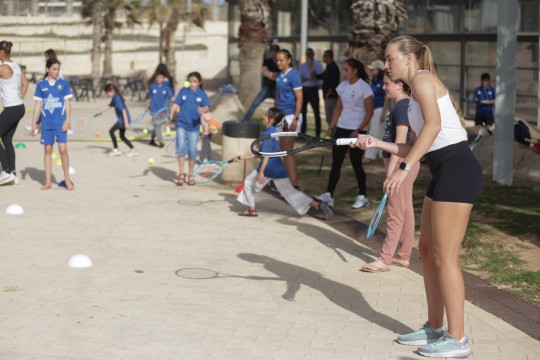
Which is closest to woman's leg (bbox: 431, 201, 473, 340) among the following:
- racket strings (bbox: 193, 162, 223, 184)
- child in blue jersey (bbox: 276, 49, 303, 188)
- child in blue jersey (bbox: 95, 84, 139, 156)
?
child in blue jersey (bbox: 276, 49, 303, 188)

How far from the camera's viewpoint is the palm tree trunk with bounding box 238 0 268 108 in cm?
2672

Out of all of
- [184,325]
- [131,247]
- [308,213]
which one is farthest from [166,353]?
[308,213]

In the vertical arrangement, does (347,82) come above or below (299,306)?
above

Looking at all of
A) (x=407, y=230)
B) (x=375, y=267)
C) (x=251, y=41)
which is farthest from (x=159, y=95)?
(x=375, y=267)

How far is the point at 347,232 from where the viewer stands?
1083 centimetres

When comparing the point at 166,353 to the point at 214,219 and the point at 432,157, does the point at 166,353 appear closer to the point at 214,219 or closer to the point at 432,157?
the point at 432,157

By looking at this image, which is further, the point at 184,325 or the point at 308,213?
the point at 308,213

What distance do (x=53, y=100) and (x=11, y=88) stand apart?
77 centimetres

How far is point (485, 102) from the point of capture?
19.5m

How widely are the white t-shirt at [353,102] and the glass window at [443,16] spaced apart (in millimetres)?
14545

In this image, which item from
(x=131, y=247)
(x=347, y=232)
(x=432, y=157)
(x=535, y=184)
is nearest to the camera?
(x=432, y=157)

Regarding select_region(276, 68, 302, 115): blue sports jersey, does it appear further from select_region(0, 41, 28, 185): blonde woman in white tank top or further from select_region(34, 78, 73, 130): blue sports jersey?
select_region(0, 41, 28, 185): blonde woman in white tank top

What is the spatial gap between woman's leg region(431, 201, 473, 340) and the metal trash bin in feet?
27.5

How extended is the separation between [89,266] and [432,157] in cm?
391
